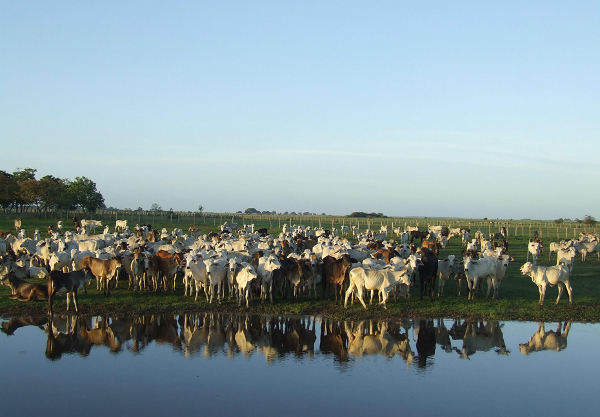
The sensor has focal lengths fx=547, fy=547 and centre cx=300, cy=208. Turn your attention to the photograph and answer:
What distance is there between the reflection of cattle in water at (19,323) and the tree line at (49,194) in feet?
158

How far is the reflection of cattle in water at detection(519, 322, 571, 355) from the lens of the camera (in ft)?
45.7

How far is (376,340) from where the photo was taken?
14.4 m

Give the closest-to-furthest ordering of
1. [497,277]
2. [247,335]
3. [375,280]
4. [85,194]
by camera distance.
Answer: [247,335], [375,280], [497,277], [85,194]

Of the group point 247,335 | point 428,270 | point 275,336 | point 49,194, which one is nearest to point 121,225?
point 49,194

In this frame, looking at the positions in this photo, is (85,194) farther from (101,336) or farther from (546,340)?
(546,340)

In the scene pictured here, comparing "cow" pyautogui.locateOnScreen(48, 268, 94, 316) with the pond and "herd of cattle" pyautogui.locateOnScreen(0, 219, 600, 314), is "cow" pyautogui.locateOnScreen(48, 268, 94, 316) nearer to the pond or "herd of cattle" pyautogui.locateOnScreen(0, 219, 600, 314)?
"herd of cattle" pyautogui.locateOnScreen(0, 219, 600, 314)

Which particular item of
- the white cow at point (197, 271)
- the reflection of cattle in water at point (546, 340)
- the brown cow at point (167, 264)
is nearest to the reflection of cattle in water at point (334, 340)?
the reflection of cattle in water at point (546, 340)

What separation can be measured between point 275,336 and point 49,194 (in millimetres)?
53578

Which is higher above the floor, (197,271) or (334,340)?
(197,271)

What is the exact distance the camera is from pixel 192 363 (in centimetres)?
1248

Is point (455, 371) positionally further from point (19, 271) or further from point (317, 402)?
point (19, 271)

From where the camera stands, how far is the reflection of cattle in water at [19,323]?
1503cm

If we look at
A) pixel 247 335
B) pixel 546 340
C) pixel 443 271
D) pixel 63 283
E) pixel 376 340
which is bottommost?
pixel 247 335

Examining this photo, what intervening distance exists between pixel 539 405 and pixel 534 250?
2403 cm
